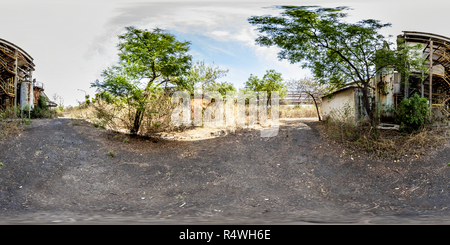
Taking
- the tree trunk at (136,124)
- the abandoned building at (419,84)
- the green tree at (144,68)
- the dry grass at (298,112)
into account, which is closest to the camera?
the green tree at (144,68)

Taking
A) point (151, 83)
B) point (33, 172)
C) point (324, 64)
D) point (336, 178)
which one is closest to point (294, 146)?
point (336, 178)

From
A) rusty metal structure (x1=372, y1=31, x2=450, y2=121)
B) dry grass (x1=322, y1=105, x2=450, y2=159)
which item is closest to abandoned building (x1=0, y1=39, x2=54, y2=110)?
dry grass (x1=322, y1=105, x2=450, y2=159)

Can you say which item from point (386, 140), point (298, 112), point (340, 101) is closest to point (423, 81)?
point (340, 101)

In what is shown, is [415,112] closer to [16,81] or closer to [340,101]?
[340,101]

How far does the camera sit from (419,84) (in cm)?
762

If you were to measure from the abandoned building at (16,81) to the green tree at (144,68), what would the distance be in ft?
17.7

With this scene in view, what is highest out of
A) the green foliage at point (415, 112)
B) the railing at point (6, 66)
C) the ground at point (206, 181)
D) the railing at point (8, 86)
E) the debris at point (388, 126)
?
the railing at point (6, 66)

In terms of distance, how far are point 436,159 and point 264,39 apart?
5.00 m

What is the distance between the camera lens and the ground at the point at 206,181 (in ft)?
9.92

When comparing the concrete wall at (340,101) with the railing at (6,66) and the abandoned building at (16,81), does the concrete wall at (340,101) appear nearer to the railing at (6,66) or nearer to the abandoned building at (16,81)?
the abandoned building at (16,81)

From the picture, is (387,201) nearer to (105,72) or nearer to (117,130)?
(105,72)

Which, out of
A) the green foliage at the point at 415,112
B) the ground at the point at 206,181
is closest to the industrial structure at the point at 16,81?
the ground at the point at 206,181

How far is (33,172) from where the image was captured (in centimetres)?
447

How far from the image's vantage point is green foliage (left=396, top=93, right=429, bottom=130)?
6.00m
